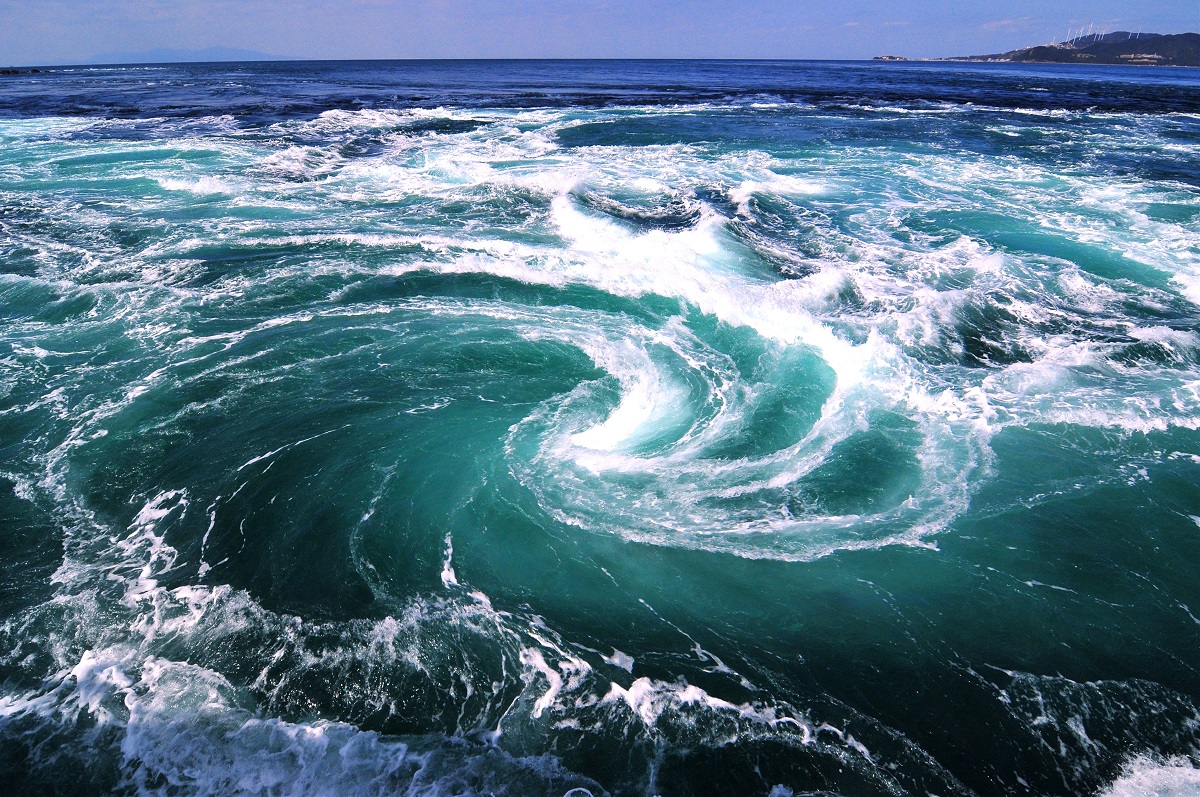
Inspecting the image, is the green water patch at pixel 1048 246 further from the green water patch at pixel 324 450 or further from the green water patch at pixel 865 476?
the green water patch at pixel 324 450

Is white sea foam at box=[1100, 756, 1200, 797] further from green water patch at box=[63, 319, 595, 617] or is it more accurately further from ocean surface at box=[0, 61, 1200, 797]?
green water patch at box=[63, 319, 595, 617]

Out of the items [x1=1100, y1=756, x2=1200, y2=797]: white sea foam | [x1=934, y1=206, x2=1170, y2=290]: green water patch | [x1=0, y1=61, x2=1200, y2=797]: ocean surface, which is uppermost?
[x1=934, y1=206, x2=1170, y2=290]: green water patch

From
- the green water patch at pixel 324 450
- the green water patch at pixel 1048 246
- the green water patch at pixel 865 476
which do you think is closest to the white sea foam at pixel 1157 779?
the green water patch at pixel 865 476

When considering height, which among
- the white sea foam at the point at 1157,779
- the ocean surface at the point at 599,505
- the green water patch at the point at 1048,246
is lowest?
the white sea foam at the point at 1157,779

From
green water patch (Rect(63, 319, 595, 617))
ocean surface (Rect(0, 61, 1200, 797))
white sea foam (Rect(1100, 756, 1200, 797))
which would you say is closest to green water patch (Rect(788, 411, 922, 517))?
ocean surface (Rect(0, 61, 1200, 797))

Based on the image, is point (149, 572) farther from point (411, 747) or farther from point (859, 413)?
point (859, 413)

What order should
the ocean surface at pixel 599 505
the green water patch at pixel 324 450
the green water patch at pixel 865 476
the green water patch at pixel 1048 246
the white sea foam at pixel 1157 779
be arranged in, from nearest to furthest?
the white sea foam at pixel 1157 779 → the ocean surface at pixel 599 505 → the green water patch at pixel 324 450 → the green water patch at pixel 865 476 → the green water patch at pixel 1048 246

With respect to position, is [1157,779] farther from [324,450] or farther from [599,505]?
[324,450]

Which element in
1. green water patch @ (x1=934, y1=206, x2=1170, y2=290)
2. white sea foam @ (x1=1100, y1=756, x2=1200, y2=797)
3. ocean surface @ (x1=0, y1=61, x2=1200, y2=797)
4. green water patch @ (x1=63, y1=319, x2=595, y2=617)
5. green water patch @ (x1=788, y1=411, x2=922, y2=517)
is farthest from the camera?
green water patch @ (x1=934, y1=206, x2=1170, y2=290)
